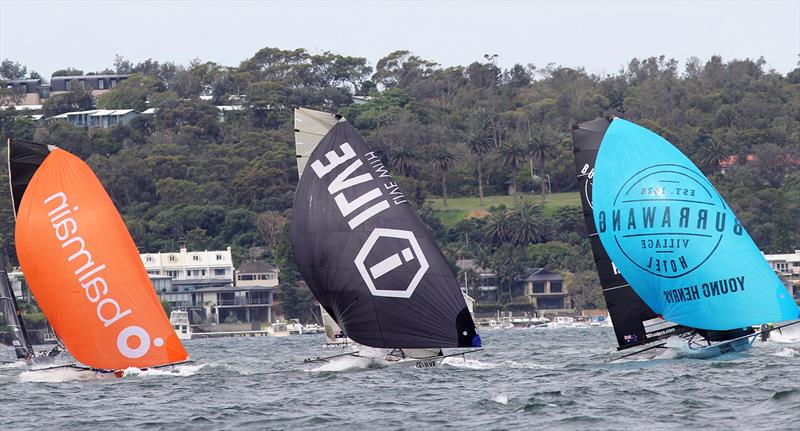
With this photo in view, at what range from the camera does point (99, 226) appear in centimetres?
3216

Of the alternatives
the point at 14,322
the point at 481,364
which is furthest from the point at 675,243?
the point at 14,322

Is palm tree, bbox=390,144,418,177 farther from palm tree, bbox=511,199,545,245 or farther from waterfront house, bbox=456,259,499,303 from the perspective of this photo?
waterfront house, bbox=456,259,499,303

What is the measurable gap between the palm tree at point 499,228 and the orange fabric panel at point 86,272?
102m

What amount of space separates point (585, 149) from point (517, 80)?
166 meters

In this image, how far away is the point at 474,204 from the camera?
14812 centimetres

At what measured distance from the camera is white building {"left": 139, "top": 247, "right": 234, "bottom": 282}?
12619 cm

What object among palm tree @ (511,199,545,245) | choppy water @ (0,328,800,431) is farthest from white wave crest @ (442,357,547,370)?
palm tree @ (511,199,545,245)

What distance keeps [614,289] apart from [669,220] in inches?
96.0

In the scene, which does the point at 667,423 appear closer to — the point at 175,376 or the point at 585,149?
the point at 585,149

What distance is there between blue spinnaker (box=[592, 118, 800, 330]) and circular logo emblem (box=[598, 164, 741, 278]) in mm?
21

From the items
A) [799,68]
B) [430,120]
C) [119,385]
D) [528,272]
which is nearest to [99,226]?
[119,385]

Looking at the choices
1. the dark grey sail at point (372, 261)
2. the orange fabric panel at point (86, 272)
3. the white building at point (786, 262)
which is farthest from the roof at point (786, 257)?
the orange fabric panel at point (86, 272)

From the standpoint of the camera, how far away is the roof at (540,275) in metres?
126

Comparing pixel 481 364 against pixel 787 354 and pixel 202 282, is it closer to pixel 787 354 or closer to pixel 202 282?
pixel 787 354
